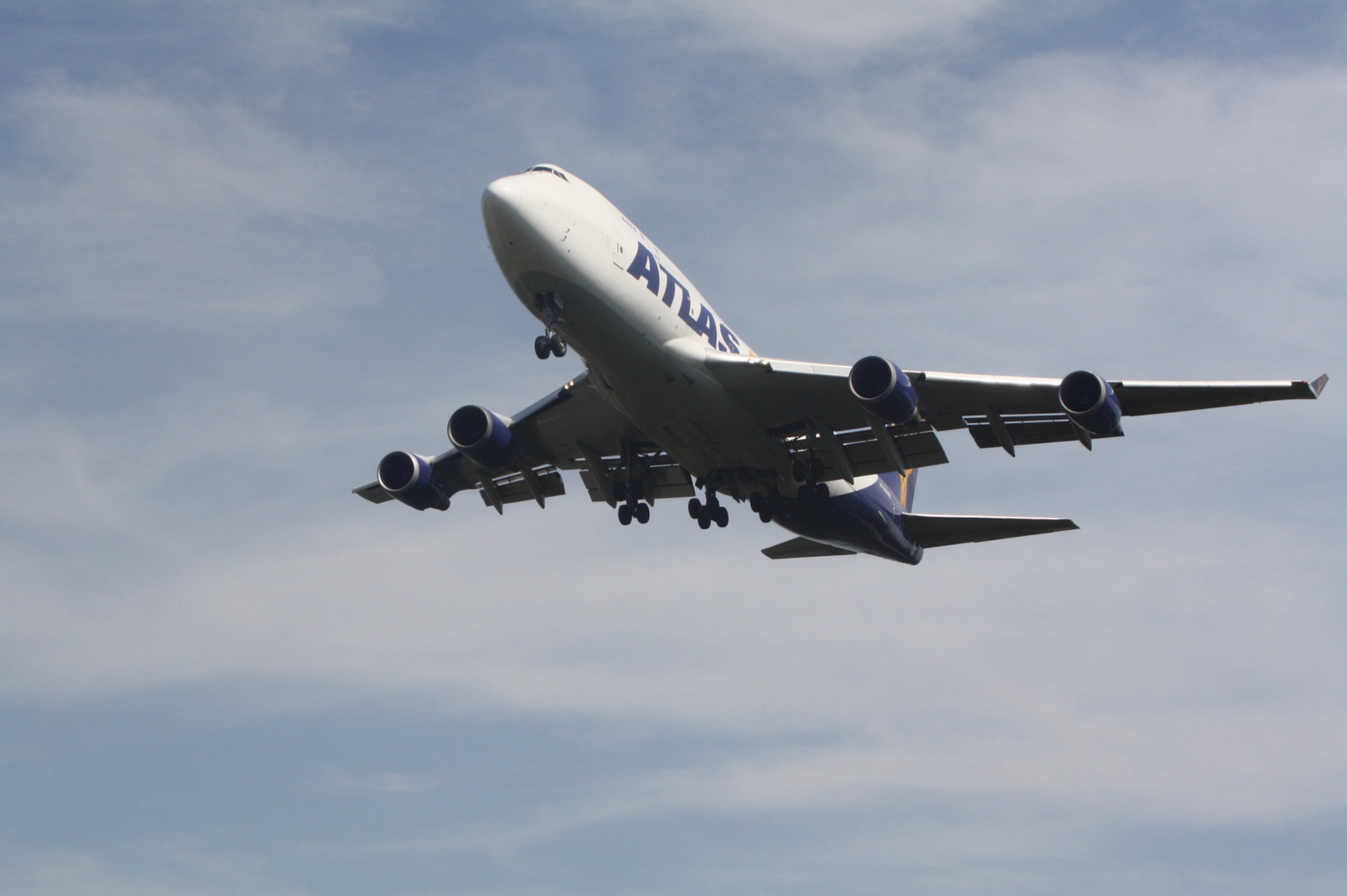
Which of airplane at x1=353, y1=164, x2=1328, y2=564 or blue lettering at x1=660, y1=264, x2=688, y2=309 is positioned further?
blue lettering at x1=660, y1=264, x2=688, y2=309

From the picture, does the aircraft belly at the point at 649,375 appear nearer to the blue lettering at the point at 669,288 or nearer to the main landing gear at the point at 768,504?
the blue lettering at the point at 669,288

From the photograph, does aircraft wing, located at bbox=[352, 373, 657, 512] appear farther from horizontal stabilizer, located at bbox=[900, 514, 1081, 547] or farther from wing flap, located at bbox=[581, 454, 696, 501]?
horizontal stabilizer, located at bbox=[900, 514, 1081, 547]

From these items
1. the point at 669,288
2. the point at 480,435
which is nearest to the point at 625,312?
the point at 669,288

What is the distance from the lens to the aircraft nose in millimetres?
26312

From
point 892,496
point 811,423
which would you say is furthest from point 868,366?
point 892,496

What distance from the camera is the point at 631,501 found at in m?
34.8

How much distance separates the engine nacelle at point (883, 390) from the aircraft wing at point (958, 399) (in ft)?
4.65

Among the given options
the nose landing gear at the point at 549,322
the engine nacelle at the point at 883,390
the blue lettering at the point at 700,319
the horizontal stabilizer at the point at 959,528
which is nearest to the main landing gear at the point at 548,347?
the nose landing gear at the point at 549,322

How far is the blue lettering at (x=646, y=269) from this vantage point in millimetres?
28266

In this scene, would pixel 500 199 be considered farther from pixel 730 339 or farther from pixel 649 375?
pixel 730 339

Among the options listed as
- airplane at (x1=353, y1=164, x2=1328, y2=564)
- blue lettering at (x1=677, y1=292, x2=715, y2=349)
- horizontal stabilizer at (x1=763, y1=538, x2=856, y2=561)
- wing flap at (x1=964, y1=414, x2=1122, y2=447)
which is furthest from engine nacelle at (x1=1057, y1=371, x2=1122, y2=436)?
horizontal stabilizer at (x1=763, y1=538, x2=856, y2=561)

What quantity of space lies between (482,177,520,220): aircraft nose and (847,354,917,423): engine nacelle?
7.57 metres

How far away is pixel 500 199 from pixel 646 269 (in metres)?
3.69

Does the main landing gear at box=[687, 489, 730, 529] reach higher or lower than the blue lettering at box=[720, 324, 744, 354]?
lower
